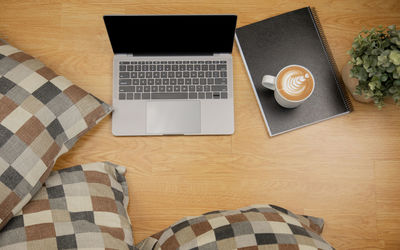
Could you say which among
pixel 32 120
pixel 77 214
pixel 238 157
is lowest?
pixel 77 214

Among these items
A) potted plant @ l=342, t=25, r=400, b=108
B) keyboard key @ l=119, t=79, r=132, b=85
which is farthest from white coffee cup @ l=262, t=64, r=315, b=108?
keyboard key @ l=119, t=79, r=132, b=85

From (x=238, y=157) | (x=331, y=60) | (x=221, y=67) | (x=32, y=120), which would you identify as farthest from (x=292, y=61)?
(x=32, y=120)

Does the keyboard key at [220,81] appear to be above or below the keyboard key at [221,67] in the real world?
below

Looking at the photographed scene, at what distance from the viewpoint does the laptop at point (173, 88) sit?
0.92 metres

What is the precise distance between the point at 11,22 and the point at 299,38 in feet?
2.80

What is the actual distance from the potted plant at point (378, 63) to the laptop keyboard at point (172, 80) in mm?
350

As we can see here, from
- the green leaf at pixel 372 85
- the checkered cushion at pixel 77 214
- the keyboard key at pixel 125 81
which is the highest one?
the green leaf at pixel 372 85

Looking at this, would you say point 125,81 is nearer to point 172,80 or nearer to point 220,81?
point 172,80

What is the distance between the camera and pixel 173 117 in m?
0.93

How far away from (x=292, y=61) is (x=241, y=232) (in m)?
0.51

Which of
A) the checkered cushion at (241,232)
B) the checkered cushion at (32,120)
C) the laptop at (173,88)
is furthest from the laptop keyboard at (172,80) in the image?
the checkered cushion at (241,232)

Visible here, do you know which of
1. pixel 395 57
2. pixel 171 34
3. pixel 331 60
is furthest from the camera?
pixel 331 60

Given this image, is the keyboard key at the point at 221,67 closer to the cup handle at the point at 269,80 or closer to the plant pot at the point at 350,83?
the cup handle at the point at 269,80

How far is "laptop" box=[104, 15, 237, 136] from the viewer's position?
0.92m
